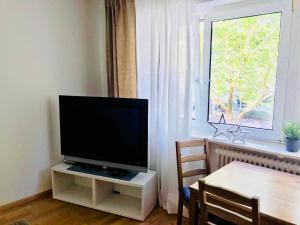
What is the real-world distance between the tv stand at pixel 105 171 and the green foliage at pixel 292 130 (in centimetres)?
150

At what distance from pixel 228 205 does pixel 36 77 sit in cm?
237

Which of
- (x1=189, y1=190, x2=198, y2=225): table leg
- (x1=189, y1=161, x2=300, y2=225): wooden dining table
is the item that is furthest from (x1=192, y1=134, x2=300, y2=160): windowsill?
(x1=189, y1=190, x2=198, y2=225): table leg

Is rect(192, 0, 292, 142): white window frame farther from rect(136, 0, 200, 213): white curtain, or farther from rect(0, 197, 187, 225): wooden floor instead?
rect(0, 197, 187, 225): wooden floor

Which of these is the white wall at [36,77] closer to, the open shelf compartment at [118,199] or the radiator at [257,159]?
the open shelf compartment at [118,199]

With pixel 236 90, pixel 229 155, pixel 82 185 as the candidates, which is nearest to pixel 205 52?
pixel 236 90

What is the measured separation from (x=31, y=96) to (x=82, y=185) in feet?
4.13

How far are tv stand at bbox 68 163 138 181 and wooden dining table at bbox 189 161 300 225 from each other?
1044 millimetres

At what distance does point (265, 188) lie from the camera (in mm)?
1651

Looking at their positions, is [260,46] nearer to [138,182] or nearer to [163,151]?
[163,151]

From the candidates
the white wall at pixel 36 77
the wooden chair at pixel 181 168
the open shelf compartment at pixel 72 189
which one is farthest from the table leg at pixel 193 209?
the white wall at pixel 36 77

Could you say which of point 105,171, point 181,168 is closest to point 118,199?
point 105,171

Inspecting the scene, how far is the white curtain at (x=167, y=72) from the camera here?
96.3 inches

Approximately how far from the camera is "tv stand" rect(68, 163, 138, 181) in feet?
8.56

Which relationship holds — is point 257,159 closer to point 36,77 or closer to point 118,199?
point 118,199
